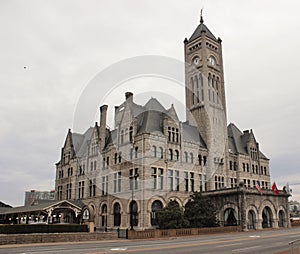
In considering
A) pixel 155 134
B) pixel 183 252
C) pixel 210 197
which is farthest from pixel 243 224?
pixel 183 252

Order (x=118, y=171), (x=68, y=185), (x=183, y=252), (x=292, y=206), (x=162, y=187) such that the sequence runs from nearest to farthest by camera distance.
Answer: (x=183, y=252) < (x=162, y=187) < (x=118, y=171) < (x=68, y=185) < (x=292, y=206)

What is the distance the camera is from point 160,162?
49.6 metres

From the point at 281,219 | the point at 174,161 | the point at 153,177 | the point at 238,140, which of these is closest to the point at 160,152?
the point at 174,161

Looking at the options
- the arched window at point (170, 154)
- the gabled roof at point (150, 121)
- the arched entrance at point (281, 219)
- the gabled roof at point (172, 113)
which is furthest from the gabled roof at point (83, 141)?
the arched entrance at point (281, 219)

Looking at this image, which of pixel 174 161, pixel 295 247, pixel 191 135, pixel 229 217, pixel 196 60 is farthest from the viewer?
pixel 196 60

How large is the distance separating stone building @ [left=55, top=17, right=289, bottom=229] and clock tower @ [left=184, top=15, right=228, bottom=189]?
177 mm

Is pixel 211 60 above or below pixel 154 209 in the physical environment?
above

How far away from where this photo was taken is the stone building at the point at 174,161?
48.3 meters

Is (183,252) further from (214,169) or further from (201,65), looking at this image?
(201,65)

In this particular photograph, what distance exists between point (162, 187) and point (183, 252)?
30525 millimetres

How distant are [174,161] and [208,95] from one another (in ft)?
58.9

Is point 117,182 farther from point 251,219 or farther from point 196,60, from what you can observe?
point 196,60

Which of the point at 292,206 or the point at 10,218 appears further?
the point at 292,206

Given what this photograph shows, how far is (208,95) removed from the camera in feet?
208
